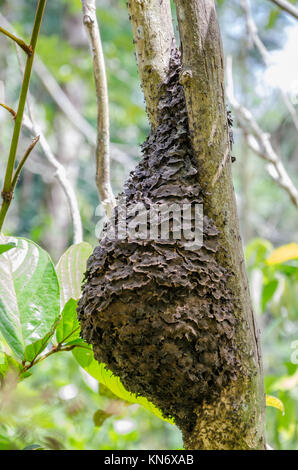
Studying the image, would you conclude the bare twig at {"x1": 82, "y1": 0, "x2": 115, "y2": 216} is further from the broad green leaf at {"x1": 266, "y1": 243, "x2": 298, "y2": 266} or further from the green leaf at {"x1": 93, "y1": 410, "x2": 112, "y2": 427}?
the broad green leaf at {"x1": 266, "y1": 243, "x2": 298, "y2": 266}

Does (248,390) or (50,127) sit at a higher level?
(50,127)

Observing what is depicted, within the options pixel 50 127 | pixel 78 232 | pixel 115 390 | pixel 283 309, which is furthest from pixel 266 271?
pixel 50 127

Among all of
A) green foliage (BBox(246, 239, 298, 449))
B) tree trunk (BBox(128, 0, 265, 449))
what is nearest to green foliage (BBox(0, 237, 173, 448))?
tree trunk (BBox(128, 0, 265, 449))

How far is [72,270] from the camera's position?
104 cm

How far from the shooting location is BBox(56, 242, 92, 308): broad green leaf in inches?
40.6

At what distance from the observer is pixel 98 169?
1.26 m

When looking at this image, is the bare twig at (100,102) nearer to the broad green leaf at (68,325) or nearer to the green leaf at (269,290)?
the broad green leaf at (68,325)

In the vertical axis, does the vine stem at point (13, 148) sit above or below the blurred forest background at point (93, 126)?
below

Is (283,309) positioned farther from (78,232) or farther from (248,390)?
(248,390)

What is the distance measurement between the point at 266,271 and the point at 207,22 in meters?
1.37

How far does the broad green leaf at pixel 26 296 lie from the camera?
33.6 inches

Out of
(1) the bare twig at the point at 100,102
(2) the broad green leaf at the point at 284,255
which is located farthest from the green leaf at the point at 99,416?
(2) the broad green leaf at the point at 284,255

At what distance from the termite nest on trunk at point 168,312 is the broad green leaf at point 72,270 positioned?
159 mm
